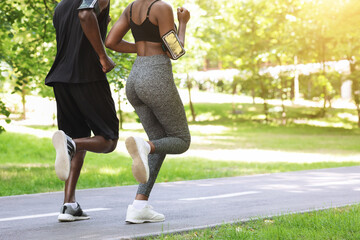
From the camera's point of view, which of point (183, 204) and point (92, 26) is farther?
point (183, 204)

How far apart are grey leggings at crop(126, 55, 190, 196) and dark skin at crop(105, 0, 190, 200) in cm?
8

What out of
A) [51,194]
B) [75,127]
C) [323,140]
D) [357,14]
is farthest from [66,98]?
[323,140]

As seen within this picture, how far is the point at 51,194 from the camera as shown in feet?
25.7

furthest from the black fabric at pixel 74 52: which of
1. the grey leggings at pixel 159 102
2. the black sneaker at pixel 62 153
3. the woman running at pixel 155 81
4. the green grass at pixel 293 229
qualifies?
the green grass at pixel 293 229

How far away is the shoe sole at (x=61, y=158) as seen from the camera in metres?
4.62

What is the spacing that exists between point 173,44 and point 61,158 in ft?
4.17

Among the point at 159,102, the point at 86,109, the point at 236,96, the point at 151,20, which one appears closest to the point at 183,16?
the point at 151,20

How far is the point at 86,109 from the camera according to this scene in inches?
205

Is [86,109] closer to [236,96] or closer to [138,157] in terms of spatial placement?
[138,157]

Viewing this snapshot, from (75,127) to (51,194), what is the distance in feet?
8.97

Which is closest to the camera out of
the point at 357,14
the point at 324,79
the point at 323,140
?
the point at 357,14

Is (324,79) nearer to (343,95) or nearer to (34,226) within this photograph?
(343,95)

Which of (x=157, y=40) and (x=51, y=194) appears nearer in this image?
(x=157, y=40)

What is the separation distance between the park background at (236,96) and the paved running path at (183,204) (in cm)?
162
